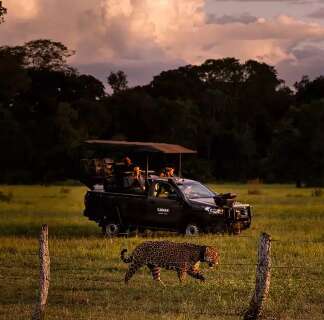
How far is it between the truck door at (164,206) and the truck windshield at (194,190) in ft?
1.06

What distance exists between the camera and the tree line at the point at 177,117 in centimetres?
7156

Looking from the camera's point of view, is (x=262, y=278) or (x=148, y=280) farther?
(x=148, y=280)

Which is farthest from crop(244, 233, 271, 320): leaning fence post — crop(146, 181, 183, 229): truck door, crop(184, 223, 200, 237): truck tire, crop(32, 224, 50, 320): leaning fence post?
crop(146, 181, 183, 229): truck door

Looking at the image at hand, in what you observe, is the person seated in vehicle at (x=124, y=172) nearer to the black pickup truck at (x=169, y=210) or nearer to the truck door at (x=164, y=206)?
the black pickup truck at (x=169, y=210)

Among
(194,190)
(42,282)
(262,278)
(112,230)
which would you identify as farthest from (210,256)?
(112,230)

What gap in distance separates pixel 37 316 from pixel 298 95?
89443 millimetres

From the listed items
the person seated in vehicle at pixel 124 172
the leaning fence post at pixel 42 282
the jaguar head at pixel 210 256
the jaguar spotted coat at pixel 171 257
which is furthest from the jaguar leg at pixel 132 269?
the person seated in vehicle at pixel 124 172

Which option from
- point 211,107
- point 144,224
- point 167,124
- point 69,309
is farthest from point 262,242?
point 211,107

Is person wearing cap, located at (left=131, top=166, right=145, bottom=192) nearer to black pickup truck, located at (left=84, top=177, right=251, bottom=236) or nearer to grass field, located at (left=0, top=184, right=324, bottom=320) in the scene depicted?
black pickup truck, located at (left=84, top=177, right=251, bottom=236)

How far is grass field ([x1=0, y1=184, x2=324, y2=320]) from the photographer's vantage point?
13.7 meters

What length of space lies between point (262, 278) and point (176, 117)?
7442cm

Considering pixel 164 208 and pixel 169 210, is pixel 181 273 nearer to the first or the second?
pixel 169 210

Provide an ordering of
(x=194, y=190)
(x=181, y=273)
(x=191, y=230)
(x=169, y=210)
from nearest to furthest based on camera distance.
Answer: (x=181, y=273) < (x=191, y=230) < (x=169, y=210) < (x=194, y=190)

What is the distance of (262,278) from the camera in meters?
→ 12.6
